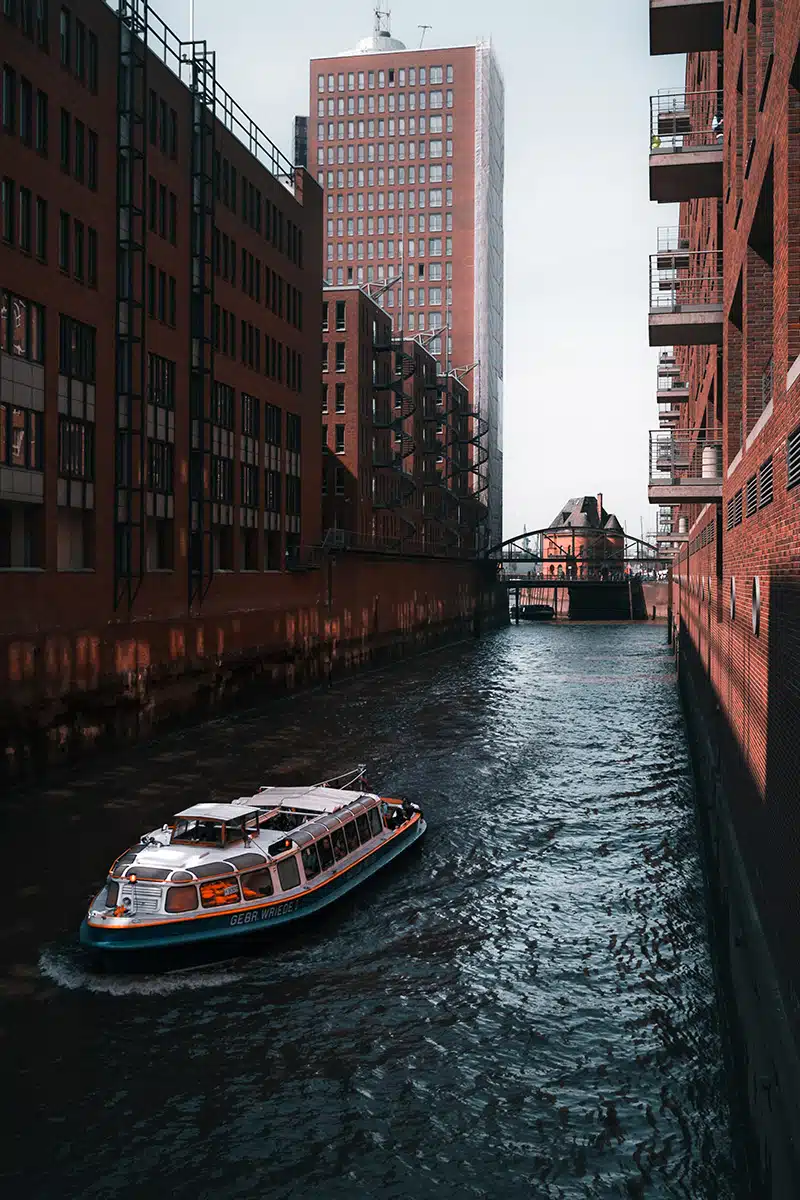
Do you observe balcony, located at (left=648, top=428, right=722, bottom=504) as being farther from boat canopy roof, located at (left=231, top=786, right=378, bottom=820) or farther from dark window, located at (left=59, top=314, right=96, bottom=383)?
dark window, located at (left=59, top=314, right=96, bottom=383)

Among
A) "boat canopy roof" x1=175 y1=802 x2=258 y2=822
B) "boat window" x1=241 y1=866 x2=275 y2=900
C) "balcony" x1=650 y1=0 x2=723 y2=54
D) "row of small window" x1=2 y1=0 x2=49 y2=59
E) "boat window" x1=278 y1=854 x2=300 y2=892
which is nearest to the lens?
"boat window" x1=241 y1=866 x2=275 y2=900

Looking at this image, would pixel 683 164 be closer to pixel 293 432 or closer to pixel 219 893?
pixel 219 893

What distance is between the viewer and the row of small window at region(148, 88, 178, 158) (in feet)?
153

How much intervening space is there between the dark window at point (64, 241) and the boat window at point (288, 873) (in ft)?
81.5

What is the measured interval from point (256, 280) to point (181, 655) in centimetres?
2237

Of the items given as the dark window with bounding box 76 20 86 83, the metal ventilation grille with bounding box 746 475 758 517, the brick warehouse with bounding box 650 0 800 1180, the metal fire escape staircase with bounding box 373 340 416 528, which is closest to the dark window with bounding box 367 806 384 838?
the brick warehouse with bounding box 650 0 800 1180

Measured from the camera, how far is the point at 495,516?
532 ft

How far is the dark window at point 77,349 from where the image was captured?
39594 millimetres

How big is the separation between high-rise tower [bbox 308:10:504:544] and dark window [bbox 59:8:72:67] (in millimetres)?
104174

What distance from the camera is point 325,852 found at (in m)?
24.8

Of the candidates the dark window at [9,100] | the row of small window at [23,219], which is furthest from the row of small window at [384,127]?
the dark window at [9,100]

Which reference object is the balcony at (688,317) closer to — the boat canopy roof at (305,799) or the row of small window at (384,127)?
the boat canopy roof at (305,799)

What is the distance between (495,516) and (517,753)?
11929cm

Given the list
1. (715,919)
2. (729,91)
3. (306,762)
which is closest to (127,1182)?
(715,919)
